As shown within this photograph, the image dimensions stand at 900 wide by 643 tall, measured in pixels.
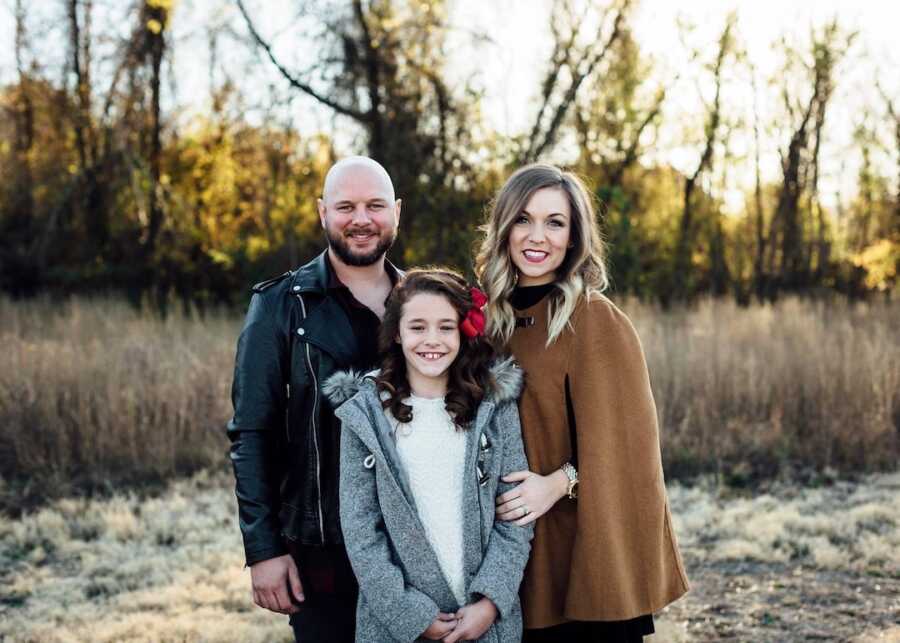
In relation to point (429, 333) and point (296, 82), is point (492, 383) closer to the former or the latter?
point (429, 333)

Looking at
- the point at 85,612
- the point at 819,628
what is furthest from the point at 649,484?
the point at 85,612

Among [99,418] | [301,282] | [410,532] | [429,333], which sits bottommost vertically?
[99,418]

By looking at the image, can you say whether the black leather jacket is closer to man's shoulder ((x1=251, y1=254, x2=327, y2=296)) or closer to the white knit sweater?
man's shoulder ((x1=251, y1=254, x2=327, y2=296))

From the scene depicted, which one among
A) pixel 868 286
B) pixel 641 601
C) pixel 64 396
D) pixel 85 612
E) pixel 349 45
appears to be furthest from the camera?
pixel 868 286

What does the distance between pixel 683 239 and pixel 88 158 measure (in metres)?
11.7

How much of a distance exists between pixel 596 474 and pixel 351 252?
1.04m

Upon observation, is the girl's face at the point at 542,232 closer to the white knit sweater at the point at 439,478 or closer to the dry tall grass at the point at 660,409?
the white knit sweater at the point at 439,478

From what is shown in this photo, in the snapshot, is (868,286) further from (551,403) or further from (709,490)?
(551,403)

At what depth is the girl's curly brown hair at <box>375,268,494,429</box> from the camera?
7.57ft

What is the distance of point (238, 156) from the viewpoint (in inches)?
570

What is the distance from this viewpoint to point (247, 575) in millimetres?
4801

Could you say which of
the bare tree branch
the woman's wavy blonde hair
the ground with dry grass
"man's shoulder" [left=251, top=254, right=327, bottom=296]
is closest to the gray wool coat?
the woman's wavy blonde hair

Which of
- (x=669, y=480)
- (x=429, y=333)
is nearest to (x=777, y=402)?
(x=669, y=480)

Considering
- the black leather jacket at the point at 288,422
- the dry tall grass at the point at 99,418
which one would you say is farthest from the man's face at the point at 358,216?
the dry tall grass at the point at 99,418
